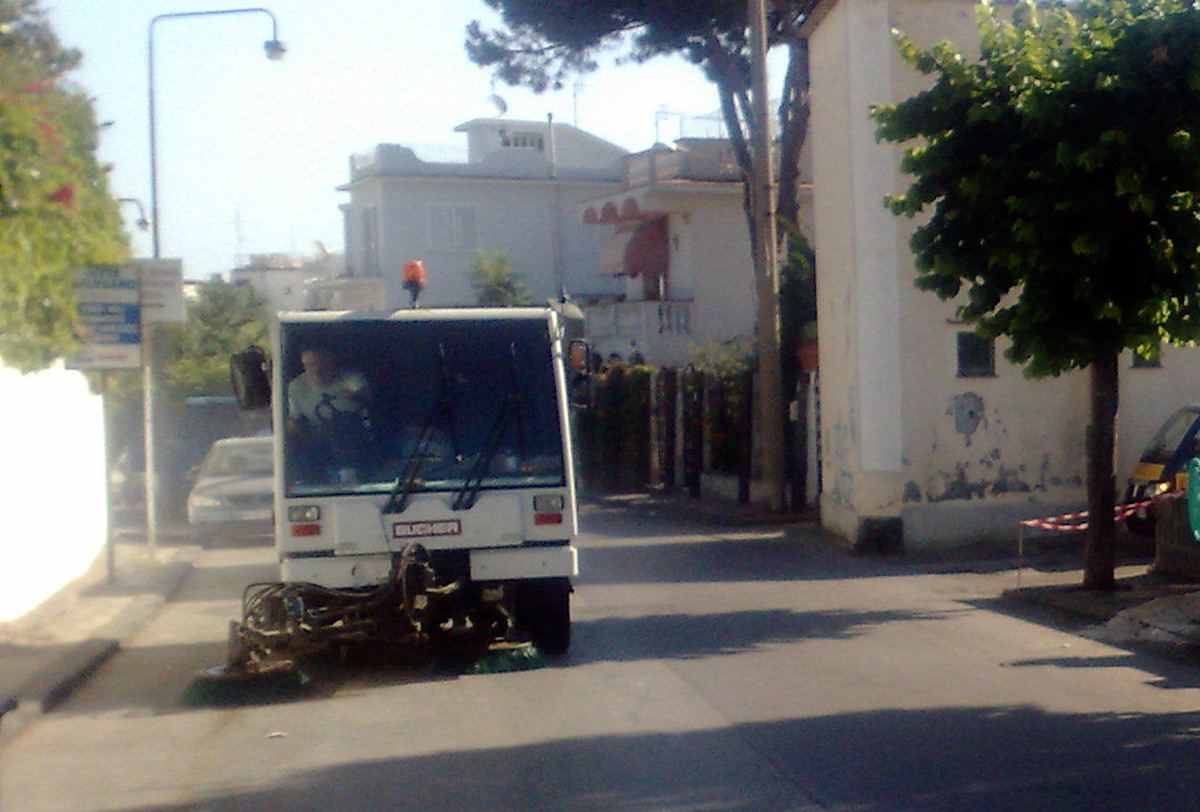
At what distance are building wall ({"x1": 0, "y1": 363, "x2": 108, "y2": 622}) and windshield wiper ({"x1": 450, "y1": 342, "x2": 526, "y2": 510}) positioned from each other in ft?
14.4

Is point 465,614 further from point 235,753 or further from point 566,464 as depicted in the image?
point 235,753

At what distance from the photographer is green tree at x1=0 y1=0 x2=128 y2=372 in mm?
6387

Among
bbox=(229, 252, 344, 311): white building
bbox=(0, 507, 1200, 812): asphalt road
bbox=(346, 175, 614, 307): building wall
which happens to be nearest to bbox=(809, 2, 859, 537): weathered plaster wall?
bbox=(0, 507, 1200, 812): asphalt road

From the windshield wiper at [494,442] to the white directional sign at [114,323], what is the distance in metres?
6.49

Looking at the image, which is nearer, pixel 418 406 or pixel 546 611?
pixel 418 406

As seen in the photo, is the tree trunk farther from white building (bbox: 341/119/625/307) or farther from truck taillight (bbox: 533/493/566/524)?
white building (bbox: 341/119/625/307)

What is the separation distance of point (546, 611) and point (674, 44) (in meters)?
19.7

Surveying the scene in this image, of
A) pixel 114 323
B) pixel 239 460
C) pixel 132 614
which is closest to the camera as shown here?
pixel 132 614

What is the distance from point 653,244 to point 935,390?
19.3 meters

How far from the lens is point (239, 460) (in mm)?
22891

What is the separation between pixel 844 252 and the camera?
1891 centimetres

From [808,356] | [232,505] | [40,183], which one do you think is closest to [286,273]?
[232,505]

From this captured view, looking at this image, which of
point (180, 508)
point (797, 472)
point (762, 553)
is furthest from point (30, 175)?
point (180, 508)

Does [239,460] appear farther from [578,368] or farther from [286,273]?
[286,273]
